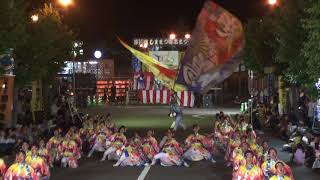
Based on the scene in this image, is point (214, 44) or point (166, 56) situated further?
point (166, 56)

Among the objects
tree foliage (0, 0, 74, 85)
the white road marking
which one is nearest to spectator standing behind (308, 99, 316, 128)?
the white road marking

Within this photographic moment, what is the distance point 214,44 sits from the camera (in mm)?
14742

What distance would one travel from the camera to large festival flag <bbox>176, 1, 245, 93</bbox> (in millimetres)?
14742

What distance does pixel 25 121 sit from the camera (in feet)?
71.6

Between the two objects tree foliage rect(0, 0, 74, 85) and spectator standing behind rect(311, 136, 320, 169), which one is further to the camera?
tree foliage rect(0, 0, 74, 85)

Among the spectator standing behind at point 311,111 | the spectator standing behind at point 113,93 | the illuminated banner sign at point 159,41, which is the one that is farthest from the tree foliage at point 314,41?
the illuminated banner sign at point 159,41

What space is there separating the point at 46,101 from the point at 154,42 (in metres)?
32.6

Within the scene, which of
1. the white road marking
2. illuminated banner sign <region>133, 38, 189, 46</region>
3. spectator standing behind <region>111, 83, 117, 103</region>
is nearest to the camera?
the white road marking

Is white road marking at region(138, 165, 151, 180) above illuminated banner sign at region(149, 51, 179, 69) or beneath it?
beneath

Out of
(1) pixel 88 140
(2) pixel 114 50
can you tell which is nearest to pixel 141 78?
(1) pixel 88 140

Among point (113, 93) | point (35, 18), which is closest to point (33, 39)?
point (35, 18)

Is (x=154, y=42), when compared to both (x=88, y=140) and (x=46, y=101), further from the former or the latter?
(x=88, y=140)

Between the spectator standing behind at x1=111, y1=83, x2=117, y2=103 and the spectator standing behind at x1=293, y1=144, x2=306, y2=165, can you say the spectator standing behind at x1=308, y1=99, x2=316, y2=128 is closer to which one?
the spectator standing behind at x1=293, y1=144, x2=306, y2=165

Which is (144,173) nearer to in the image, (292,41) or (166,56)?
(292,41)
